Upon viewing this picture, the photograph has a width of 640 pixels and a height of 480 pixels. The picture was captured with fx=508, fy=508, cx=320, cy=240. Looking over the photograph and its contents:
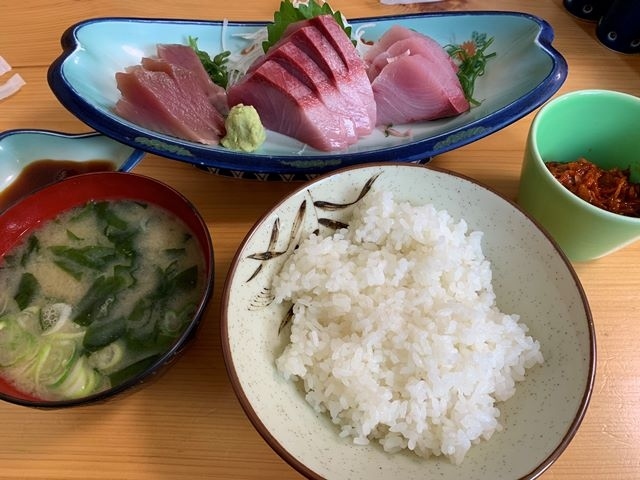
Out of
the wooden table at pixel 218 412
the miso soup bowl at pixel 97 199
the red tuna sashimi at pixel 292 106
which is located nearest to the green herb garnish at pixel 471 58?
the wooden table at pixel 218 412

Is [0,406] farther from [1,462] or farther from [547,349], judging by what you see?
[547,349]

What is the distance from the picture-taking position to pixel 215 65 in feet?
7.77

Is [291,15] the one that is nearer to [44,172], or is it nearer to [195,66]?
[195,66]

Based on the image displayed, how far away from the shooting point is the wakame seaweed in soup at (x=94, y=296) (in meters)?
1.44

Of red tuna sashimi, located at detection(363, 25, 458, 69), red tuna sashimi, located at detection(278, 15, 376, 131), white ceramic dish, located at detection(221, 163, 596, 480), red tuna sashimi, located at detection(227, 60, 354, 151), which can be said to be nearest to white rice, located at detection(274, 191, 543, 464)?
white ceramic dish, located at detection(221, 163, 596, 480)

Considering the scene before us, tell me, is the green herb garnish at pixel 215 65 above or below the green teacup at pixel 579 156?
above

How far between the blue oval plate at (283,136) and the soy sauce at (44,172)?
241mm

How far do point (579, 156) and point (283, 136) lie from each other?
1.18m

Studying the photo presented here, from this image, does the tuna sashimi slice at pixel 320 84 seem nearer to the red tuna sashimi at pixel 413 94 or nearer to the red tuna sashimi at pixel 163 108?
the red tuna sashimi at pixel 413 94

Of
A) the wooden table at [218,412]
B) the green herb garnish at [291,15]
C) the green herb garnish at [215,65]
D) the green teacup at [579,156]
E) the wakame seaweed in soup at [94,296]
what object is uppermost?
the green herb garnish at [291,15]

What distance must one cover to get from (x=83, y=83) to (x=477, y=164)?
1665mm

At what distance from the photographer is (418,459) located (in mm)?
1334

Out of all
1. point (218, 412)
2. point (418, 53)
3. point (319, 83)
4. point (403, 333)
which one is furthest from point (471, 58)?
point (218, 412)

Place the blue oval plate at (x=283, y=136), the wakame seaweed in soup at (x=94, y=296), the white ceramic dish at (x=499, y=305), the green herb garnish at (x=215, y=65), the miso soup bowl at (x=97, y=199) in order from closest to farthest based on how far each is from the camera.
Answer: the white ceramic dish at (x=499, y=305) → the wakame seaweed in soup at (x=94, y=296) → the miso soup bowl at (x=97, y=199) → the blue oval plate at (x=283, y=136) → the green herb garnish at (x=215, y=65)
